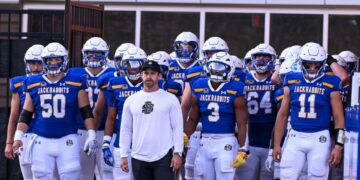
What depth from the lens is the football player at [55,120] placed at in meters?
12.8

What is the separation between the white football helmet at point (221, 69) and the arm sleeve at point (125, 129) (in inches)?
49.2

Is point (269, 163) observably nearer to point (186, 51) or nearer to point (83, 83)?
point (186, 51)

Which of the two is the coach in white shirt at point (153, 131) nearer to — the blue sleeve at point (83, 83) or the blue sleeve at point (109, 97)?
the blue sleeve at point (109, 97)

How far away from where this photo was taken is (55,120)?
12.9m

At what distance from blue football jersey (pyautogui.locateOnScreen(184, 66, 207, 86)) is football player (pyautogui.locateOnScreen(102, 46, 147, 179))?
682 mm

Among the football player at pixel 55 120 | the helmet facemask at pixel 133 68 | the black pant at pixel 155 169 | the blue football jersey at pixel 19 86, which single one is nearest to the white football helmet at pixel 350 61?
the helmet facemask at pixel 133 68

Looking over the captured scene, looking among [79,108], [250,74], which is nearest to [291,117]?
[250,74]

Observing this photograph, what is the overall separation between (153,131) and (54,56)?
207 cm

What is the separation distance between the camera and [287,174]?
12258mm

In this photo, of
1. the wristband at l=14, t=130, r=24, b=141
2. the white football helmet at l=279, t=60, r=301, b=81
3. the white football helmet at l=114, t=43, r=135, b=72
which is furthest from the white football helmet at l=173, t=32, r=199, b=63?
the wristband at l=14, t=130, r=24, b=141

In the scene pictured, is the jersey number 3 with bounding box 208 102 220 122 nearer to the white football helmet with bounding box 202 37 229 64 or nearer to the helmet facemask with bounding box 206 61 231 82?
the helmet facemask with bounding box 206 61 231 82

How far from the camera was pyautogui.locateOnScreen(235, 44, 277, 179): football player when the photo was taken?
1357 cm

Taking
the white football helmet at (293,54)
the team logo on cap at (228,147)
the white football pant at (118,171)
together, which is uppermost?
the white football helmet at (293,54)

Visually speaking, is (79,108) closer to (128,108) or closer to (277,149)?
(128,108)
